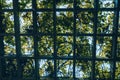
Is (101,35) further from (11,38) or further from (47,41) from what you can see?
(11,38)

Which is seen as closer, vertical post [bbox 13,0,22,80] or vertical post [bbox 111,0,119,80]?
vertical post [bbox 111,0,119,80]

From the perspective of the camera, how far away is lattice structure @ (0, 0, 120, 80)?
7723 mm

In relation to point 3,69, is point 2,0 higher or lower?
higher

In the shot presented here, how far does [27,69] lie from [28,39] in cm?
79

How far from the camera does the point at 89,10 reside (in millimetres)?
7559

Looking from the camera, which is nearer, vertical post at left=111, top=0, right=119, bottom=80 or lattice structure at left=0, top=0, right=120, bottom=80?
vertical post at left=111, top=0, right=119, bottom=80

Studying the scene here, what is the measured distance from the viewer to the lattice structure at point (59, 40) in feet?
25.3

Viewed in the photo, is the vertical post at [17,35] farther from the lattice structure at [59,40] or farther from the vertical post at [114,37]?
Result: the vertical post at [114,37]

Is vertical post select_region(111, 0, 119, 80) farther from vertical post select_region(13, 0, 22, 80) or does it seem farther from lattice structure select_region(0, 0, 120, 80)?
vertical post select_region(13, 0, 22, 80)

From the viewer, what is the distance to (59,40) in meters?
8.17

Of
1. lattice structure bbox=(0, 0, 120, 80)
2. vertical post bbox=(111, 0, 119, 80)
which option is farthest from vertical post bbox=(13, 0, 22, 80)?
vertical post bbox=(111, 0, 119, 80)

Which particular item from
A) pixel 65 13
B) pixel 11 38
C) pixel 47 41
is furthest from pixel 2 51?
pixel 65 13

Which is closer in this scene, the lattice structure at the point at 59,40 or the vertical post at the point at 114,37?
the vertical post at the point at 114,37

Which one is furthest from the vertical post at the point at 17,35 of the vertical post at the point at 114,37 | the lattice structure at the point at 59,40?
the vertical post at the point at 114,37
